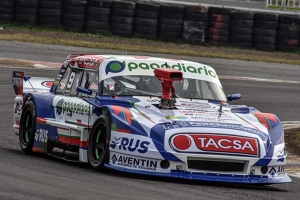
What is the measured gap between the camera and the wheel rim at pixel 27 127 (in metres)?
9.64

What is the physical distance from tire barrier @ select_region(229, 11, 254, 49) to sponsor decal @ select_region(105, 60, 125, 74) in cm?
1607

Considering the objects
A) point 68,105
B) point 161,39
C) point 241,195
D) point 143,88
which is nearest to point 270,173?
point 241,195

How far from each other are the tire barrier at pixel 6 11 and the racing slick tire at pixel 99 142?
52.8ft

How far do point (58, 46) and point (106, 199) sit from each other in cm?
1647

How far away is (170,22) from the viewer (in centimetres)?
2483

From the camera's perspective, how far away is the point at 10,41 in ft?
72.4

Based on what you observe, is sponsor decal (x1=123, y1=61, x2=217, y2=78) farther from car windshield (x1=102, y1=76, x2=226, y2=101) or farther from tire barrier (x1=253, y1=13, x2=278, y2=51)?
tire barrier (x1=253, y1=13, x2=278, y2=51)

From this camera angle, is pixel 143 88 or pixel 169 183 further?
pixel 143 88

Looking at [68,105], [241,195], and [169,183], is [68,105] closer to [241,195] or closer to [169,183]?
[169,183]

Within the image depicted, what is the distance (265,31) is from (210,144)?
18.0 meters

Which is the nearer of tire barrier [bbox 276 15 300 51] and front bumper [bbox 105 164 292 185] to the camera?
front bumper [bbox 105 164 292 185]

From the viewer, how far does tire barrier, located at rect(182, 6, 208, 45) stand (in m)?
24.8

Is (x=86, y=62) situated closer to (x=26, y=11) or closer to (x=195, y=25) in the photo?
(x=26, y=11)

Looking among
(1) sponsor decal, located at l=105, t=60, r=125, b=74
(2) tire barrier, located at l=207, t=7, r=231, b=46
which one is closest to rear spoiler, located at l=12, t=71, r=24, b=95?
Result: (1) sponsor decal, located at l=105, t=60, r=125, b=74
